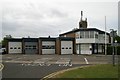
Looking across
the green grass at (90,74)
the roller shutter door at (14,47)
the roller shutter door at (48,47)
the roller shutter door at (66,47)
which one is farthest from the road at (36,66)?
the roller shutter door at (14,47)

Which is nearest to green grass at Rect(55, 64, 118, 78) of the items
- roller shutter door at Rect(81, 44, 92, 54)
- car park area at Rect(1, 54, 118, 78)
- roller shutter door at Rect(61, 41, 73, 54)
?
car park area at Rect(1, 54, 118, 78)

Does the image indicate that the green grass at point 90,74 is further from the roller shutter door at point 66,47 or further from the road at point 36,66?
the roller shutter door at point 66,47

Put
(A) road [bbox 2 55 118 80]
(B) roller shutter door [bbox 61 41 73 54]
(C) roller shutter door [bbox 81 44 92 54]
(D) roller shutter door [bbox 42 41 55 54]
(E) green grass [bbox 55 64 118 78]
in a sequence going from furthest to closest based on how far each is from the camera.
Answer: (D) roller shutter door [bbox 42 41 55 54] → (B) roller shutter door [bbox 61 41 73 54] → (C) roller shutter door [bbox 81 44 92 54] → (A) road [bbox 2 55 118 80] → (E) green grass [bbox 55 64 118 78]

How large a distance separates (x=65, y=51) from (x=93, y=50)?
234 inches

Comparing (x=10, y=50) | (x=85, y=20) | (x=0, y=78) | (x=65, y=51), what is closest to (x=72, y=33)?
(x=65, y=51)

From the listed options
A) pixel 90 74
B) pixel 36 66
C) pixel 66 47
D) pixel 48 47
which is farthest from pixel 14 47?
pixel 90 74

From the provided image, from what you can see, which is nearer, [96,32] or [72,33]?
[96,32]

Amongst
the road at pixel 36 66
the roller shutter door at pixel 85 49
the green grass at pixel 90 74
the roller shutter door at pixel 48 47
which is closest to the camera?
the green grass at pixel 90 74

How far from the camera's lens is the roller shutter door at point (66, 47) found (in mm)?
55247

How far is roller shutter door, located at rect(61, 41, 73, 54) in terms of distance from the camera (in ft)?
181

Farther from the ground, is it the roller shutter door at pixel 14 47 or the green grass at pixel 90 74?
the roller shutter door at pixel 14 47

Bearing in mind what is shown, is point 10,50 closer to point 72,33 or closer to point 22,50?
point 22,50

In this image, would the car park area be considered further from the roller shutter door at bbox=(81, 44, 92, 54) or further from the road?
the roller shutter door at bbox=(81, 44, 92, 54)

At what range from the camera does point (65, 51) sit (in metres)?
55.3
